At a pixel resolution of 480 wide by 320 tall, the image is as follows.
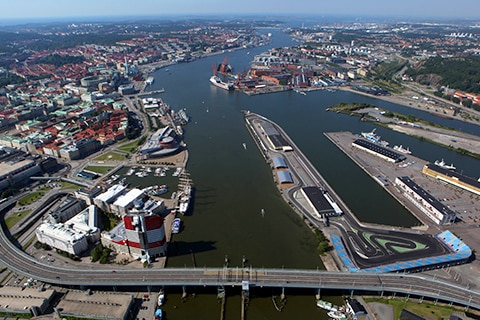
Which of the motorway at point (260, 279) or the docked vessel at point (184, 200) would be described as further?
the docked vessel at point (184, 200)

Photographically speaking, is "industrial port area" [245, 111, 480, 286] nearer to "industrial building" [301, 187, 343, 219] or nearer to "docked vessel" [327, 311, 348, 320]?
"industrial building" [301, 187, 343, 219]

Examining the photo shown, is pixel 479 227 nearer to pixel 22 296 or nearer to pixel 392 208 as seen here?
pixel 392 208

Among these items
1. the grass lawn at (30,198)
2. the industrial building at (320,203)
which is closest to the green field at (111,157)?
the grass lawn at (30,198)

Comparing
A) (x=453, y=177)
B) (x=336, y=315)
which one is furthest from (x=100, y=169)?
(x=453, y=177)

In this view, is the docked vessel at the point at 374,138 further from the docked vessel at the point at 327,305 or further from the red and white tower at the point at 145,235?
the red and white tower at the point at 145,235

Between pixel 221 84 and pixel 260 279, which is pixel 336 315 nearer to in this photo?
pixel 260 279
